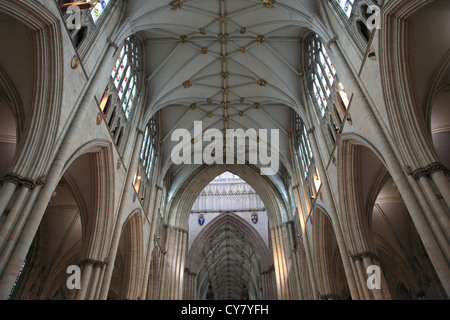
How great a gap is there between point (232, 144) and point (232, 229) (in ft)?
48.1

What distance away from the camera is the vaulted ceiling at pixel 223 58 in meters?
13.2

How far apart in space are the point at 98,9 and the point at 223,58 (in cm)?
673

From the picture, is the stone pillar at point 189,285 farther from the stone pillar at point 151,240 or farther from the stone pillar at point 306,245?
the stone pillar at point 306,245

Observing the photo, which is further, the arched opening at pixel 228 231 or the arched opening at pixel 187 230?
the arched opening at pixel 228 231

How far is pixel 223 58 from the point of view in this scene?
52.4 ft

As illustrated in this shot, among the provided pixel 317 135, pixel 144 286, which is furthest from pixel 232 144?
pixel 144 286

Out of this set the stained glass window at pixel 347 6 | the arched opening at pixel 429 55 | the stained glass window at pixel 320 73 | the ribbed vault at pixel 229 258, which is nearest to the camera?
the arched opening at pixel 429 55

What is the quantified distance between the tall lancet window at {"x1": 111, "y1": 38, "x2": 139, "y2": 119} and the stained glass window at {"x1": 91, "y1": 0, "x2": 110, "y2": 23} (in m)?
2.08

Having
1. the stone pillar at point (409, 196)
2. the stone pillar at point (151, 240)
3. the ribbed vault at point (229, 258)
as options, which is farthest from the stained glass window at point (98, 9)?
the ribbed vault at point (229, 258)

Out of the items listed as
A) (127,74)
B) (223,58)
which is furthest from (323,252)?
(127,74)

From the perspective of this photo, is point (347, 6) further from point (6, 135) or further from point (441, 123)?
point (6, 135)

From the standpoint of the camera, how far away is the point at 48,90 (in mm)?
7719

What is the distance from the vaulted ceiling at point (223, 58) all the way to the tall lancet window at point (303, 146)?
3.28 ft

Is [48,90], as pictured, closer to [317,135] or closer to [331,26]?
[331,26]
